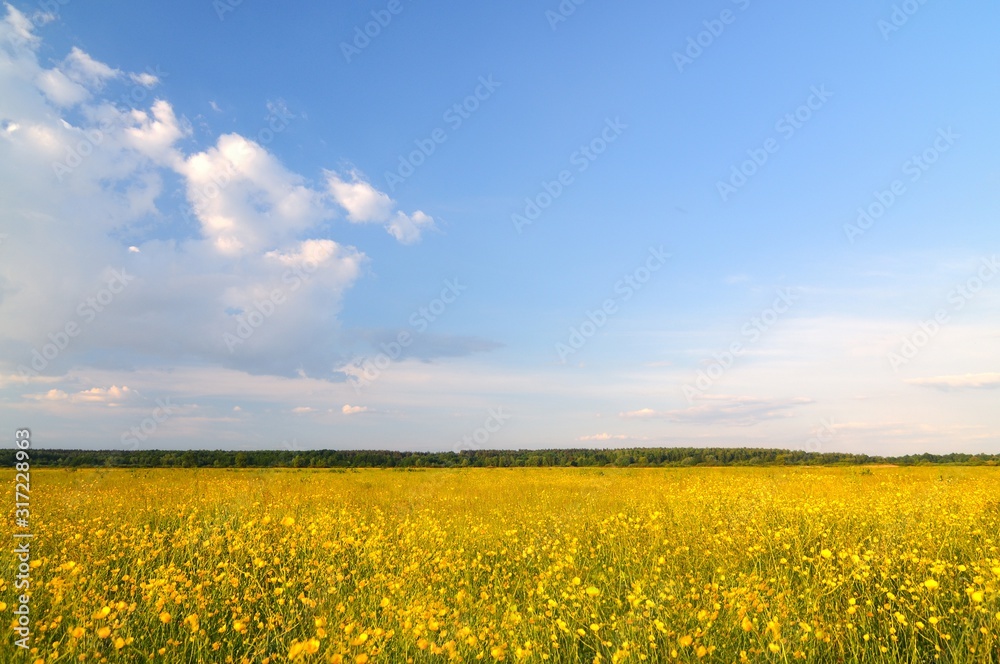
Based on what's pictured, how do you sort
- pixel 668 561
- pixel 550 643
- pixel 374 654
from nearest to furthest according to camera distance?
pixel 374 654 → pixel 550 643 → pixel 668 561

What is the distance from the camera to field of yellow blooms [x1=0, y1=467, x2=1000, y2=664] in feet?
13.5

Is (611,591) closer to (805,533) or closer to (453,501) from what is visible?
(805,533)

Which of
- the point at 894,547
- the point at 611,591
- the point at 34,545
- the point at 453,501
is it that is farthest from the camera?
the point at 453,501

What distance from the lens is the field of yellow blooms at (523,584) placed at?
4.11 meters

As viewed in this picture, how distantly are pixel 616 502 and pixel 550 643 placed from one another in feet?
29.5

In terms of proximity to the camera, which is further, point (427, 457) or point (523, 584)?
point (427, 457)

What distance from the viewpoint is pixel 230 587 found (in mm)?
5938

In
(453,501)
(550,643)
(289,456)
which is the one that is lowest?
(289,456)

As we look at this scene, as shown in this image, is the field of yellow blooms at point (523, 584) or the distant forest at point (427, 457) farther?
the distant forest at point (427, 457)

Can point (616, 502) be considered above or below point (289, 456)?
above

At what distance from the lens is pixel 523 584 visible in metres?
6.29

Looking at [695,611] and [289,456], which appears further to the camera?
[289,456]

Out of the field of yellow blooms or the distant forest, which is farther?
the distant forest

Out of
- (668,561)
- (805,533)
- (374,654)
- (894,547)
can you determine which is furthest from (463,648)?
(805,533)
